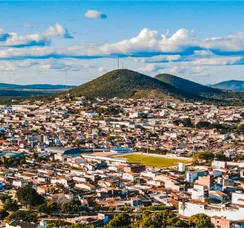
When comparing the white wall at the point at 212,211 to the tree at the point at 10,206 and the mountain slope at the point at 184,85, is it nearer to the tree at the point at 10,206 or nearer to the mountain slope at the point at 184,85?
the tree at the point at 10,206

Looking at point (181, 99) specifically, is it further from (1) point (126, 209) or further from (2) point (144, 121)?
(1) point (126, 209)

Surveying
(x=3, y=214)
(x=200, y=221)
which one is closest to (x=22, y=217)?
(x=3, y=214)

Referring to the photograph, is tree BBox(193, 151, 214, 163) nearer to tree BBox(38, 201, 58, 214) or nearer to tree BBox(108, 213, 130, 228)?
tree BBox(38, 201, 58, 214)

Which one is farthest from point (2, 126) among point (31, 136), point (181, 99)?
point (181, 99)

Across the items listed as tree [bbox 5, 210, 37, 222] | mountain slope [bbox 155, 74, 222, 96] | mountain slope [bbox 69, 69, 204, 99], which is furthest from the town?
mountain slope [bbox 155, 74, 222, 96]

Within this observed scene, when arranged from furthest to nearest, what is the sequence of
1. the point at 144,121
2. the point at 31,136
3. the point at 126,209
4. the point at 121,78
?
the point at 121,78
the point at 144,121
the point at 31,136
the point at 126,209

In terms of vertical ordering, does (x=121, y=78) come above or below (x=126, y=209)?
above

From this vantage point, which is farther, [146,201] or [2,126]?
→ [2,126]
